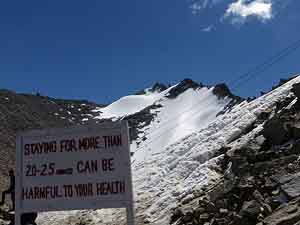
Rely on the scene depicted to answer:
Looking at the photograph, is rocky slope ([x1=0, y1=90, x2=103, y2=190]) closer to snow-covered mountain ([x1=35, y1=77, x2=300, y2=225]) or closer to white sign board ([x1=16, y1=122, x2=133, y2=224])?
snow-covered mountain ([x1=35, y1=77, x2=300, y2=225])

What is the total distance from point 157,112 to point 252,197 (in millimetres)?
63384

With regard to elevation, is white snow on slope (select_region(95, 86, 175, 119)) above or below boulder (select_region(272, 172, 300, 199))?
above

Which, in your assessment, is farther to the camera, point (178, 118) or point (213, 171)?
point (178, 118)

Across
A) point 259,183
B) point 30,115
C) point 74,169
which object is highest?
point 30,115

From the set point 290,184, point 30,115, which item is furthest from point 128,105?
point 290,184

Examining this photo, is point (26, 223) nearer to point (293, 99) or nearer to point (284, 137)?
point (284, 137)

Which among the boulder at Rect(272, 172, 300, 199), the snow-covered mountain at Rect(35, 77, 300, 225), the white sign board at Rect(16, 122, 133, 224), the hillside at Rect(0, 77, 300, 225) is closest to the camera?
the white sign board at Rect(16, 122, 133, 224)

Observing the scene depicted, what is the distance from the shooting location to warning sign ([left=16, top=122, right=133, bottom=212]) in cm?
838

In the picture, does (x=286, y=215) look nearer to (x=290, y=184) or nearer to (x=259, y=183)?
(x=290, y=184)

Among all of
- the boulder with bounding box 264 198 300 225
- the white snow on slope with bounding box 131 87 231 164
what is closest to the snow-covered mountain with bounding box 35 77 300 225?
the boulder with bounding box 264 198 300 225

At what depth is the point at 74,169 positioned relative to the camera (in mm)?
8656

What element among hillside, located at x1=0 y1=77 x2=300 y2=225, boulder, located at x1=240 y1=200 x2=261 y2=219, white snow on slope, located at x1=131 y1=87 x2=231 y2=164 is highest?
white snow on slope, located at x1=131 y1=87 x2=231 y2=164

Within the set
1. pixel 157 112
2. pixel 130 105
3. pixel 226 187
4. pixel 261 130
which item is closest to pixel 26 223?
pixel 226 187

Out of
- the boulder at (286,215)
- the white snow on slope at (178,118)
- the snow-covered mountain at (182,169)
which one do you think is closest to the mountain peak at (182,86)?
the white snow on slope at (178,118)
